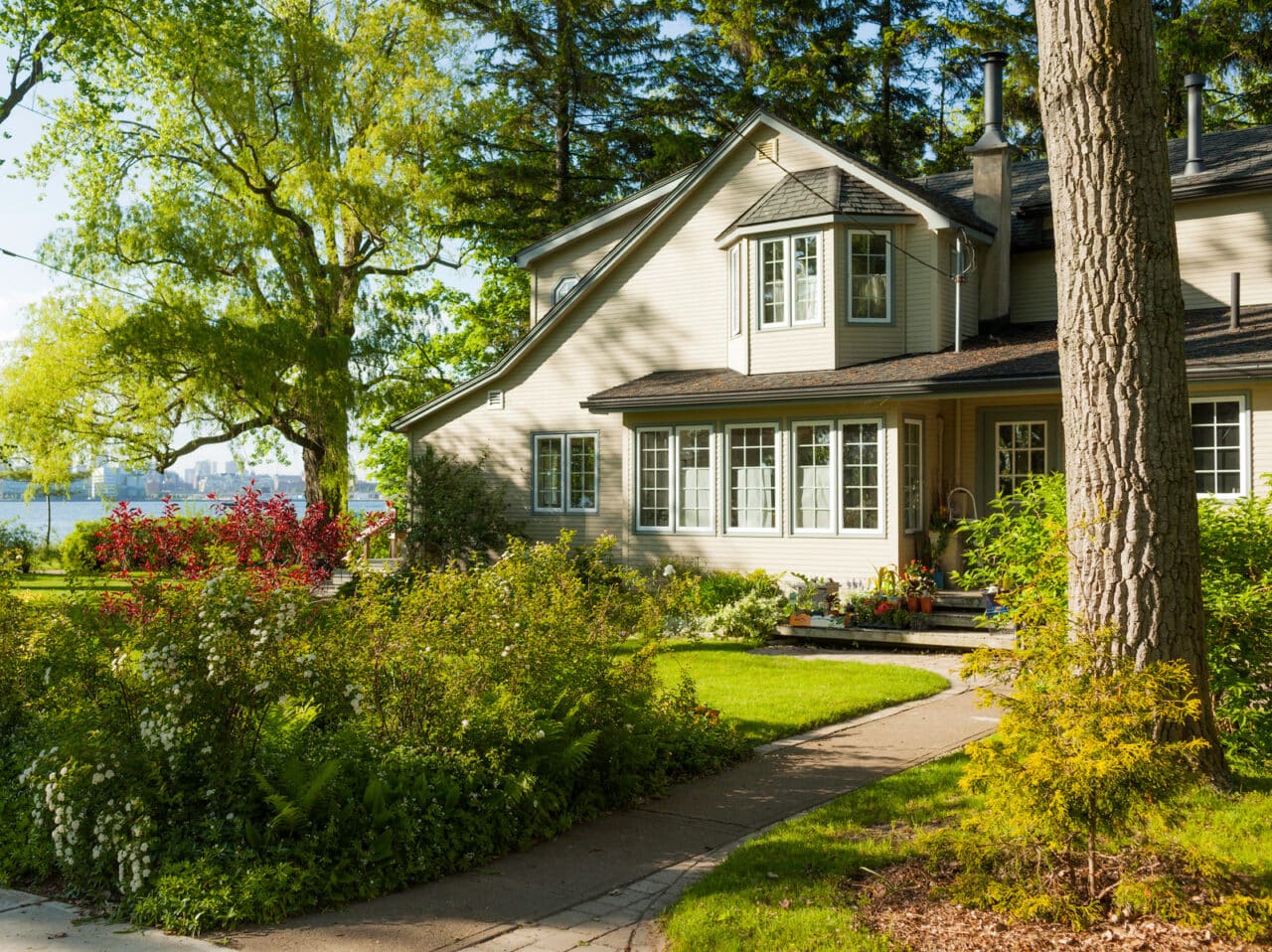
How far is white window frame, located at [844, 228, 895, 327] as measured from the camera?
17.0 meters

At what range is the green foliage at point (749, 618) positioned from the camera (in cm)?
1531

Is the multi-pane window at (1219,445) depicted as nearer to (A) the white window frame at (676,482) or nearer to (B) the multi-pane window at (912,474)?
(B) the multi-pane window at (912,474)

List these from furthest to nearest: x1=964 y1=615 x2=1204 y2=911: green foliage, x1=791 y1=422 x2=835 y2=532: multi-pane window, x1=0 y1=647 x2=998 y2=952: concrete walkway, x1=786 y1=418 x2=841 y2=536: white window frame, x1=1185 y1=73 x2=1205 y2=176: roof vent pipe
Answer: x1=1185 y1=73 x2=1205 y2=176: roof vent pipe < x1=791 y1=422 x2=835 y2=532: multi-pane window < x1=786 y1=418 x2=841 y2=536: white window frame < x1=0 y1=647 x2=998 y2=952: concrete walkway < x1=964 y1=615 x2=1204 y2=911: green foliage

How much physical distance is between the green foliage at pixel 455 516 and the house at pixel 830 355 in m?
0.48

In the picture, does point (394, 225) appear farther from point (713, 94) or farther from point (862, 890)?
point (862, 890)

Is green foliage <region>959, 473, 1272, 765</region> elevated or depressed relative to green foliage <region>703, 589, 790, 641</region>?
elevated

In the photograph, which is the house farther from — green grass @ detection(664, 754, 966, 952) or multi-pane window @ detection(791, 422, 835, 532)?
green grass @ detection(664, 754, 966, 952)

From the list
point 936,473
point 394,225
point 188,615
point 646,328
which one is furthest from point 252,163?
point 188,615

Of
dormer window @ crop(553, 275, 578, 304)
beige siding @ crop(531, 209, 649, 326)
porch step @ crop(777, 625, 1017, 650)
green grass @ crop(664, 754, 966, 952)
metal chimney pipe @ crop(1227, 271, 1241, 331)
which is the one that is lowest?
green grass @ crop(664, 754, 966, 952)

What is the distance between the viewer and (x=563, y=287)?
74.5 feet

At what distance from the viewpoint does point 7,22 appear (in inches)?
837

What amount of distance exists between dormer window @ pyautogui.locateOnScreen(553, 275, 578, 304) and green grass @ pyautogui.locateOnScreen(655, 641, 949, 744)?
10430 millimetres

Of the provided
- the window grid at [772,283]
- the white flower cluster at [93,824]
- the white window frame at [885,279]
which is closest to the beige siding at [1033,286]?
the white window frame at [885,279]

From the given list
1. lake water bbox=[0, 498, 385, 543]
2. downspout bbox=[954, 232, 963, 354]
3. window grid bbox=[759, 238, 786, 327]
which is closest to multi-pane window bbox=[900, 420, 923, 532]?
downspout bbox=[954, 232, 963, 354]
